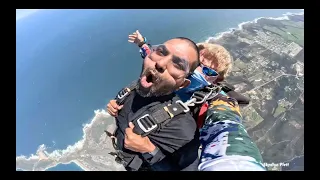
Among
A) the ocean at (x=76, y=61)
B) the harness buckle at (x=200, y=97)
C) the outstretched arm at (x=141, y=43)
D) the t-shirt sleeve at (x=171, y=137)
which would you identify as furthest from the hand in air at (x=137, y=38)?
the ocean at (x=76, y=61)

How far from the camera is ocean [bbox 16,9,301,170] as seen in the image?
28.3 m

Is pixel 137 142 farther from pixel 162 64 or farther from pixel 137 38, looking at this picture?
pixel 137 38

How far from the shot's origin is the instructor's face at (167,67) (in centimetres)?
132

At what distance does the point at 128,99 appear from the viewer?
5.06ft

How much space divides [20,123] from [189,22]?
82.0ft

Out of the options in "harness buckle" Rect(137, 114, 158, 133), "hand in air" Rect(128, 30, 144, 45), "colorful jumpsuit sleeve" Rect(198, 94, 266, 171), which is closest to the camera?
"colorful jumpsuit sleeve" Rect(198, 94, 266, 171)

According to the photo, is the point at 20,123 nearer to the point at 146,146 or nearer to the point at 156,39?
the point at 156,39

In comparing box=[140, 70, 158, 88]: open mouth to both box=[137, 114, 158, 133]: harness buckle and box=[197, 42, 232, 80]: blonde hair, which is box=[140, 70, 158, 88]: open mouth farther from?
box=[197, 42, 232, 80]: blonde hair

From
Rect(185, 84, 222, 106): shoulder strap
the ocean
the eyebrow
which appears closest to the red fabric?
Rect(185, 84, 222, 106): shoulder strap

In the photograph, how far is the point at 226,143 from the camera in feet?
Result: 3.54

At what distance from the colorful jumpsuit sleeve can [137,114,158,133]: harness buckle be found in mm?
254

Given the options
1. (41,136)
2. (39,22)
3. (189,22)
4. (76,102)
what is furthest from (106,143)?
(39,22)

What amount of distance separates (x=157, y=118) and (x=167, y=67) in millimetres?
269

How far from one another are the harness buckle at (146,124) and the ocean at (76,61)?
2445 cm
